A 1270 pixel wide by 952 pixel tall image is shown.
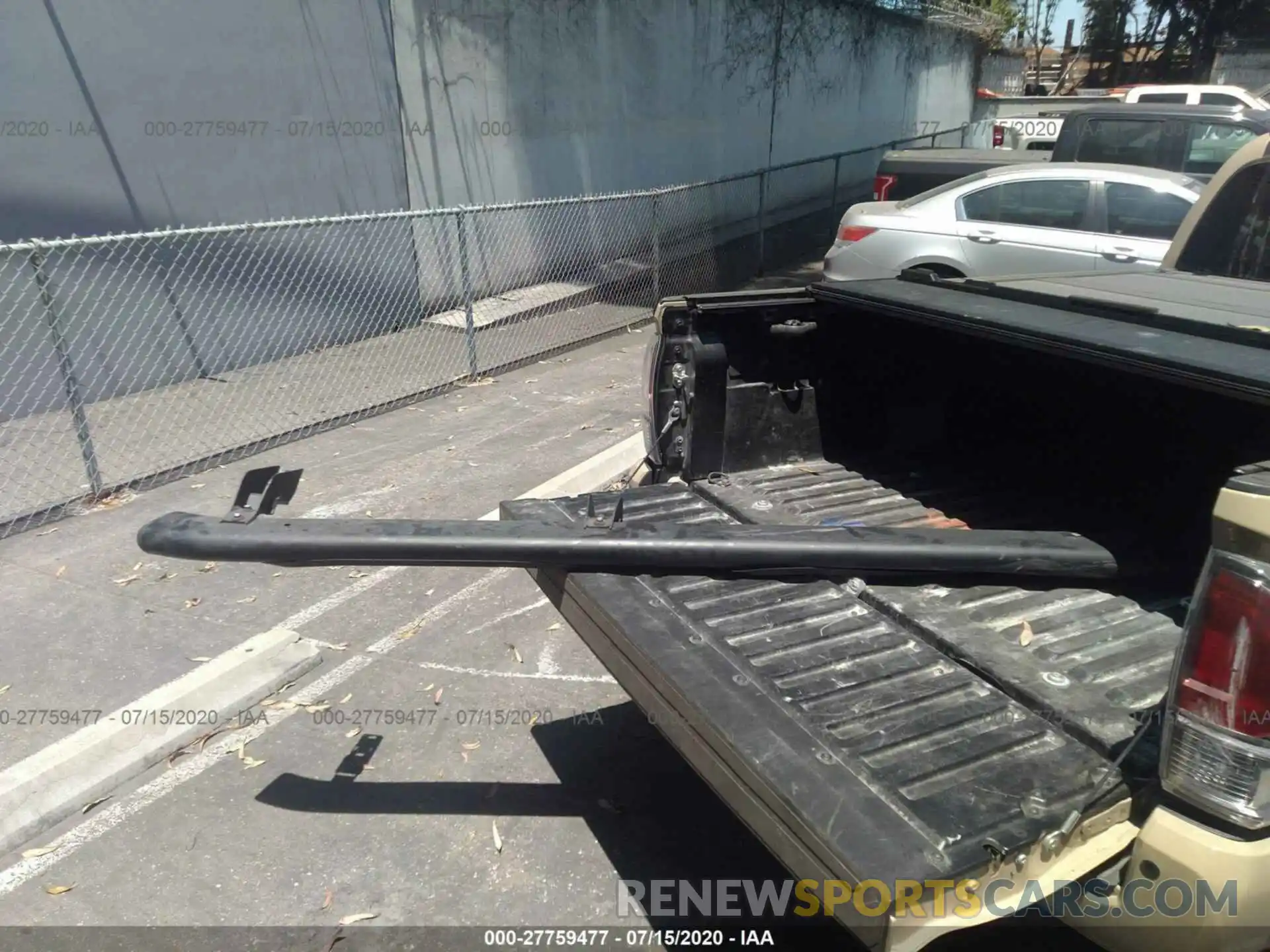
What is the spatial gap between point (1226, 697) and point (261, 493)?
95.9 inches

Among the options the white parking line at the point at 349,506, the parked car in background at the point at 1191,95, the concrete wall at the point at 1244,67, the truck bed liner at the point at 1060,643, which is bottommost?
the concrete wall at the point at 1244,67

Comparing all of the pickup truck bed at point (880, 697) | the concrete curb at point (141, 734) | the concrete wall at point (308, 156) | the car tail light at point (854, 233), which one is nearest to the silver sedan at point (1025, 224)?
the car tail light at point (854, 233)

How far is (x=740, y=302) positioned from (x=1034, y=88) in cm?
3837

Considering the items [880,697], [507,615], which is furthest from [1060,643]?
[507,615]

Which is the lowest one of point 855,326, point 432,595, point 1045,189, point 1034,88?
point 1034,88

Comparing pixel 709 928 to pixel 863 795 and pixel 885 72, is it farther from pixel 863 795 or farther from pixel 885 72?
pixel 885 72

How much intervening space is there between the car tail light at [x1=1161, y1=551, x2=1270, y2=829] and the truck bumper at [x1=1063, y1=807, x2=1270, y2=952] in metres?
0.06

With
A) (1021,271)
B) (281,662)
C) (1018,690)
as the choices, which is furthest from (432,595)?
(1021,271)

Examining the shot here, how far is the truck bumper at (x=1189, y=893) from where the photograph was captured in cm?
182

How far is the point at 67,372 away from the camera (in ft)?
18.5

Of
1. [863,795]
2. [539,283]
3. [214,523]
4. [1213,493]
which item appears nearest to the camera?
[863,795]

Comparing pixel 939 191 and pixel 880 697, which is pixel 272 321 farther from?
pixel 880 697

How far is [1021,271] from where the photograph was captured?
8625 millimetres

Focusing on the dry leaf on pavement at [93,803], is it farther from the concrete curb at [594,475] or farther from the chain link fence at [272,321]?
the chain link fence at [272,321]
